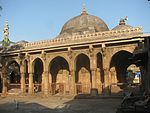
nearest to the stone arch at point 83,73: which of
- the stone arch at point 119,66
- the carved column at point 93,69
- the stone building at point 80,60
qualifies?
the stone building at point 80,60

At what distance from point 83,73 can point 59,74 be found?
3.22 meters

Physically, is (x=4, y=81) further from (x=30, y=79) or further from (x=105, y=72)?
(x=105, y=72)

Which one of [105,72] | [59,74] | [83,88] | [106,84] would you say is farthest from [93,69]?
[59,74]

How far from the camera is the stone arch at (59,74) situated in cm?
2769

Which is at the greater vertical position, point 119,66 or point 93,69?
point 119,66

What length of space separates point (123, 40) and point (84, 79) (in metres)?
7.15

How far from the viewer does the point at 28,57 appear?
90.1ft

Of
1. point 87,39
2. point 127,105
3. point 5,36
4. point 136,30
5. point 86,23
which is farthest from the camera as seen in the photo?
point 5,36

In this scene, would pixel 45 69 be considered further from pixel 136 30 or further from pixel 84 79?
pixel 136 30

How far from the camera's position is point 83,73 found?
27.4m

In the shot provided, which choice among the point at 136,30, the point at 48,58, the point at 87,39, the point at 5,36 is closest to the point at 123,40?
the point at 136,30

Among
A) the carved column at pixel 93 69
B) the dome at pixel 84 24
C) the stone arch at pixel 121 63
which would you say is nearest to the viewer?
the carved column at pixel 93 69

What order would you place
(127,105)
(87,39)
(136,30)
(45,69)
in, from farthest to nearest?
(45,69) → (87,39) → (136,30) → (127,105)

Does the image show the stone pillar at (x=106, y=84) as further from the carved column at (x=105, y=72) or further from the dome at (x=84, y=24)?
the dome at (x=84, y=24)
